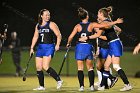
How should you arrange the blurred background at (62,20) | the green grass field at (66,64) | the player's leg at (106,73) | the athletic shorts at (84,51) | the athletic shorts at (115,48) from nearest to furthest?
the athletic shorts at (115,48) < the athletic shorts at (84,51) < the player's leg at (106,73) < the green grass field at (66,64) < the blurred background at (62,20)

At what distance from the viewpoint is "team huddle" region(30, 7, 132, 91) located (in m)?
9.81

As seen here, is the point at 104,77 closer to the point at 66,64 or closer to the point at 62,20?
the point at 66,64

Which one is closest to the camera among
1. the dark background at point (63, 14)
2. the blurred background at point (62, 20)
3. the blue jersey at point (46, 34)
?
the blue jersey at point (46, 34)

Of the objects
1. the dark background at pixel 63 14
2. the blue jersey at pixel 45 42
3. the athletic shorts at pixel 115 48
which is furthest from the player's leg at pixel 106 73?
the dark background at pixel 63 14

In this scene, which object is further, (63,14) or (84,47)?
(63,14)

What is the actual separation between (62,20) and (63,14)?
0.30 metres

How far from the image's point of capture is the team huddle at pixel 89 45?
981 cm

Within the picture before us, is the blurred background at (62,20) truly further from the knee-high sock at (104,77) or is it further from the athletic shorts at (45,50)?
the athletic shorts at (45,50)

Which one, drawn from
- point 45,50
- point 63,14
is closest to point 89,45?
point 45,50

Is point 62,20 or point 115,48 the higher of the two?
point 62,20

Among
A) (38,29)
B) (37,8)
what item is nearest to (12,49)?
(37,8)

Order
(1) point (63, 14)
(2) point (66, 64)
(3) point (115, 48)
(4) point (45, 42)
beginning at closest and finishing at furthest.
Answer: (3) point (115, 48)
(4) point (45, 42)
(2) point (66, 64)
(1) point (63, 14)

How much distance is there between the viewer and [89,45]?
9945 mm

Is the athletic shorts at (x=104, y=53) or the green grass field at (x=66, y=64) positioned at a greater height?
the athletic shorts at (x=104, y=53)
